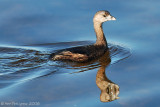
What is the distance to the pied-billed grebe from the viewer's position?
35.4ft

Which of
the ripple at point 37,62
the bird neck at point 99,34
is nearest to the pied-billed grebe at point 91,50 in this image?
the bird neck at point 99,34

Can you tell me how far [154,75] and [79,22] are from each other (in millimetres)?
3826

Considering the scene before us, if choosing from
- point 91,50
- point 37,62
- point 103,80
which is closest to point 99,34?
point 91,50

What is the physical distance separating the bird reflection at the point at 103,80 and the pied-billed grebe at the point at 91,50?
0.64ft

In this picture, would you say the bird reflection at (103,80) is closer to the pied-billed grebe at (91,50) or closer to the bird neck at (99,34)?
the pied-billed grebe at (91,50)

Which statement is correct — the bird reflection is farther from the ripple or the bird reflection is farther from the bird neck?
the bird neck

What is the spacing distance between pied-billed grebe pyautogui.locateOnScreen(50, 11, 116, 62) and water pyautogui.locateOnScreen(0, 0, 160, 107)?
9.0 inches

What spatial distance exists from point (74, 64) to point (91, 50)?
89cm

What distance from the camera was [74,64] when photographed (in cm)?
1067

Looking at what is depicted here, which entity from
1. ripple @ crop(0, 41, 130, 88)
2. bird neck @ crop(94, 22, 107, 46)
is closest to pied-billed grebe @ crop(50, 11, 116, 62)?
bird neck @ crop(94, 22, 107, 46)

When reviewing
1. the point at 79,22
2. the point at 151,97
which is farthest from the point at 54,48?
the point at 151,97

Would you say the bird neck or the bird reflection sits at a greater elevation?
the bird neck

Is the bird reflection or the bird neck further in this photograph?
the bird neck

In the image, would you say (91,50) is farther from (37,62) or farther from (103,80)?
(103,80)
